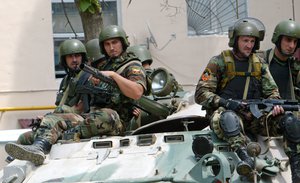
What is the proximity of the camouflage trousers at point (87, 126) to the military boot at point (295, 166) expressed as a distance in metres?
1.95

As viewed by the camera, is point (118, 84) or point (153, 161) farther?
point (118, 84)

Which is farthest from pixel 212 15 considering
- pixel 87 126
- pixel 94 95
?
pixel 87 126

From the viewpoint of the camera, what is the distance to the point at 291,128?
743cm

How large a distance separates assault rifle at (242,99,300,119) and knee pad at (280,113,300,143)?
0.47ft

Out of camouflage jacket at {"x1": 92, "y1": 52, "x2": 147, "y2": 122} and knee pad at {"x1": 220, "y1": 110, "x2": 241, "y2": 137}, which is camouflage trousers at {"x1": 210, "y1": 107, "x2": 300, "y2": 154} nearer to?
knee pad at {"x1": 220, "y1": 110, "x2": 241, "y2": 137}

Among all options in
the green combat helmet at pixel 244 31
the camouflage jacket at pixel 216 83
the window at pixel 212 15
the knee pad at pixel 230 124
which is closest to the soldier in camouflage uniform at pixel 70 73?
the camouflage jacket at pixel 216 83

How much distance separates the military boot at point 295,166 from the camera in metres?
7.07

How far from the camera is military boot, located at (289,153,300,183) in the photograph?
23.2ft

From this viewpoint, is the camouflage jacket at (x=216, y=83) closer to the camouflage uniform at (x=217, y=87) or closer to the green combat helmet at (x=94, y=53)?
the camouflage uniform at (x=217, y=87)

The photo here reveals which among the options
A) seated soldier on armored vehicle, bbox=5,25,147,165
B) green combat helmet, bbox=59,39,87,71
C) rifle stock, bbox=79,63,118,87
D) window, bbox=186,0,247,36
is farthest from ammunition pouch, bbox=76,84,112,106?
window, bbox=186,0,247,36

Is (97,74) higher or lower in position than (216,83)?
higher

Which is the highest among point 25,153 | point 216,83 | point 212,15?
point 212,15

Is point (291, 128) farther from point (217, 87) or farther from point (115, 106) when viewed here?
point (115, 106)

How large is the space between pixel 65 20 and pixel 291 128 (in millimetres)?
9986
